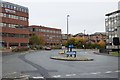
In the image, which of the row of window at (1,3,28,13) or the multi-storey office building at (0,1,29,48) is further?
the row of window at (1,3,28,13)

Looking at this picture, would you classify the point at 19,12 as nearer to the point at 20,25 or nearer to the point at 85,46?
the point at 20,25

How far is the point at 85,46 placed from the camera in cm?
12962

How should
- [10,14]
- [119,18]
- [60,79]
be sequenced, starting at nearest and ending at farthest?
1. [60,79]
2. [119,18]
3. [10,14]

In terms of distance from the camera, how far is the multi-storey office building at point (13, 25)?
95000 mm

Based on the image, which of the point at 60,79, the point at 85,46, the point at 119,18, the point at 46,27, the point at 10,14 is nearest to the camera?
the point at 60,79

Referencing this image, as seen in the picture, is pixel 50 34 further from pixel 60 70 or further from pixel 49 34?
pixel 60 70

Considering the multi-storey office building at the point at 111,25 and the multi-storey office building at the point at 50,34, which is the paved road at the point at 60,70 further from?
the multi-storey office building at the point at 50,34

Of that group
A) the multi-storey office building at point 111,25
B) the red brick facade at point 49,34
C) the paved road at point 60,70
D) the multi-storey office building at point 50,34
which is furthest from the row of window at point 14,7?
the paved road at point 60,70

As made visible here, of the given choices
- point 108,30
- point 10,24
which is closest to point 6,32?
point 10,24

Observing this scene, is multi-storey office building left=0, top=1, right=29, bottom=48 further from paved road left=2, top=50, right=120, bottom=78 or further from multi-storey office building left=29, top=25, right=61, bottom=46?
paved road left=2, top=50, right=120, bottom=78

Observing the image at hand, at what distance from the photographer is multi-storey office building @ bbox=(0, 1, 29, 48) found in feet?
312

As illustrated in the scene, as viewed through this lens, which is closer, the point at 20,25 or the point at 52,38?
the point at 20,25

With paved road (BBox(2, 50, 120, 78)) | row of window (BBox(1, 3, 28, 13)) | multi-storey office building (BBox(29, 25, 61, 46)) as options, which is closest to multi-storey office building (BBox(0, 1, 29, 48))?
row of window (BBox(1, 3, 28, 13))

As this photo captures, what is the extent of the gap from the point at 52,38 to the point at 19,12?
7923 centimetres
